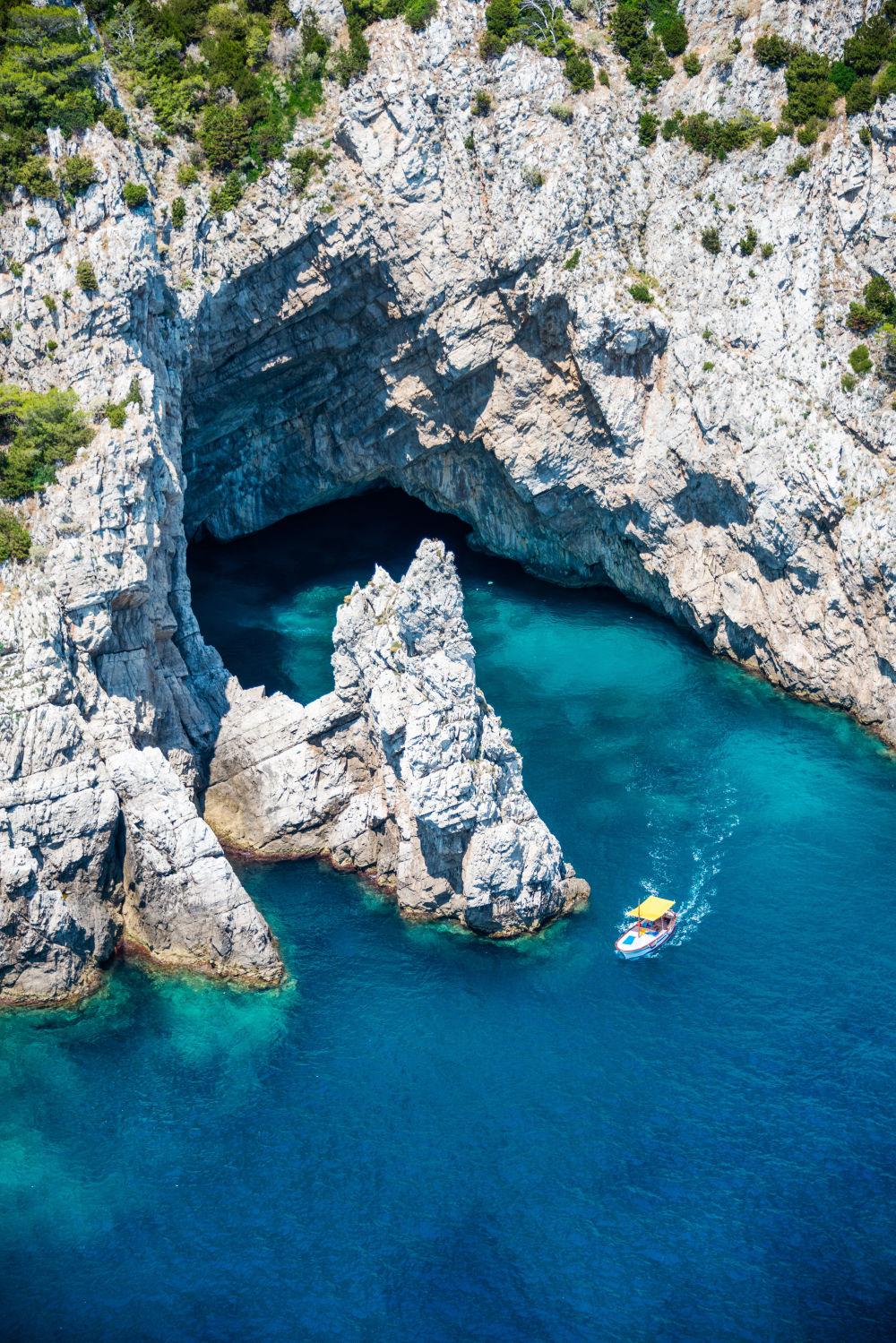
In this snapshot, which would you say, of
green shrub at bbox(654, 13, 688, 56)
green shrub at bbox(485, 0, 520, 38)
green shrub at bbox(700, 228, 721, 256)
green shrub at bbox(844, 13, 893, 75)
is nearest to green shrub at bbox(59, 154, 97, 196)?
green shrub at bbox(485, 0, 520, 38)

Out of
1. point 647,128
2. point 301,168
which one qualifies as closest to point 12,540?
point 301,168

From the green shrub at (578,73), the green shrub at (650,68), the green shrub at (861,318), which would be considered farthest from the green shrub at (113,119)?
the green shrub at (861,318)

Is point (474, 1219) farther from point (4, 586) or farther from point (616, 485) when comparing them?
point (616, 485)

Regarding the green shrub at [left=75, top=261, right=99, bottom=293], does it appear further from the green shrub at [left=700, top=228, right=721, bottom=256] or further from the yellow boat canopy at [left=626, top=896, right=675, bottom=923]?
the yellow boat canopy at [left=626, top=896, right=675, bottom=923]

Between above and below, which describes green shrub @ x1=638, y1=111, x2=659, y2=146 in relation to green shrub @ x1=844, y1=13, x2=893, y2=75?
below

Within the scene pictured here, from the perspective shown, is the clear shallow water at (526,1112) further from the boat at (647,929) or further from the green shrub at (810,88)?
the green shrub at (810,88)

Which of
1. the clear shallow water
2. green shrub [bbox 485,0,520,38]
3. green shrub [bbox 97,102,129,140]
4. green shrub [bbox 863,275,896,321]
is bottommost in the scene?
the clear shallow water
